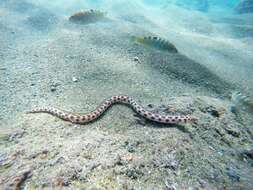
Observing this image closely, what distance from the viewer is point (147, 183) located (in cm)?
296

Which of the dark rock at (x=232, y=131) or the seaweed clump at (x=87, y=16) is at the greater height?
A: the seaweed clump at (x=87, y=16)

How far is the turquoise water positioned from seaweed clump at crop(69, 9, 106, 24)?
0.06 meters

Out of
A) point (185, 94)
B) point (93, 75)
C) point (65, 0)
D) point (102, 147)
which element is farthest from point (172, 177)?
point (65, 0)

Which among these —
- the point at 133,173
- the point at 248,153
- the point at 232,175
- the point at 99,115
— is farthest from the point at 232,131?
the point at 99,115

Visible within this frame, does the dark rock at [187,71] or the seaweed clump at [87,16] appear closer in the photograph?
the dark rock at [187,71]

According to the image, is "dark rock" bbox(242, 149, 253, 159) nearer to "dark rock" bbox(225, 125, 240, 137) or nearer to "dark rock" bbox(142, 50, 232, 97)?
"dark rock" bbox(225, 125, 240, 137)

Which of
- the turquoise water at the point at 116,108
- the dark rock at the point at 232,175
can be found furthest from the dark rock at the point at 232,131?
the dark rock at the point at 232,175

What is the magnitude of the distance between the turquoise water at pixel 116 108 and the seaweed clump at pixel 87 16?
2.2 inches

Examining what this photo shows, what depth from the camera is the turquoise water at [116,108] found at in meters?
3.09

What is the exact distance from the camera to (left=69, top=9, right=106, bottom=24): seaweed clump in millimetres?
9598

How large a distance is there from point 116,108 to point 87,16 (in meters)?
6.71

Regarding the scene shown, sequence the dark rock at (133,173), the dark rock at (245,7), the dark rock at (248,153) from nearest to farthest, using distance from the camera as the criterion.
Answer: the dark rock at (133,173) < the dark rock at (248,153) < the dark rock at (245,7)

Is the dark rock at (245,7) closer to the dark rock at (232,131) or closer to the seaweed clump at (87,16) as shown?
the seaweed clump at (87,16)

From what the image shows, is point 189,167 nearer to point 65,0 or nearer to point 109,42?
point 109,42
